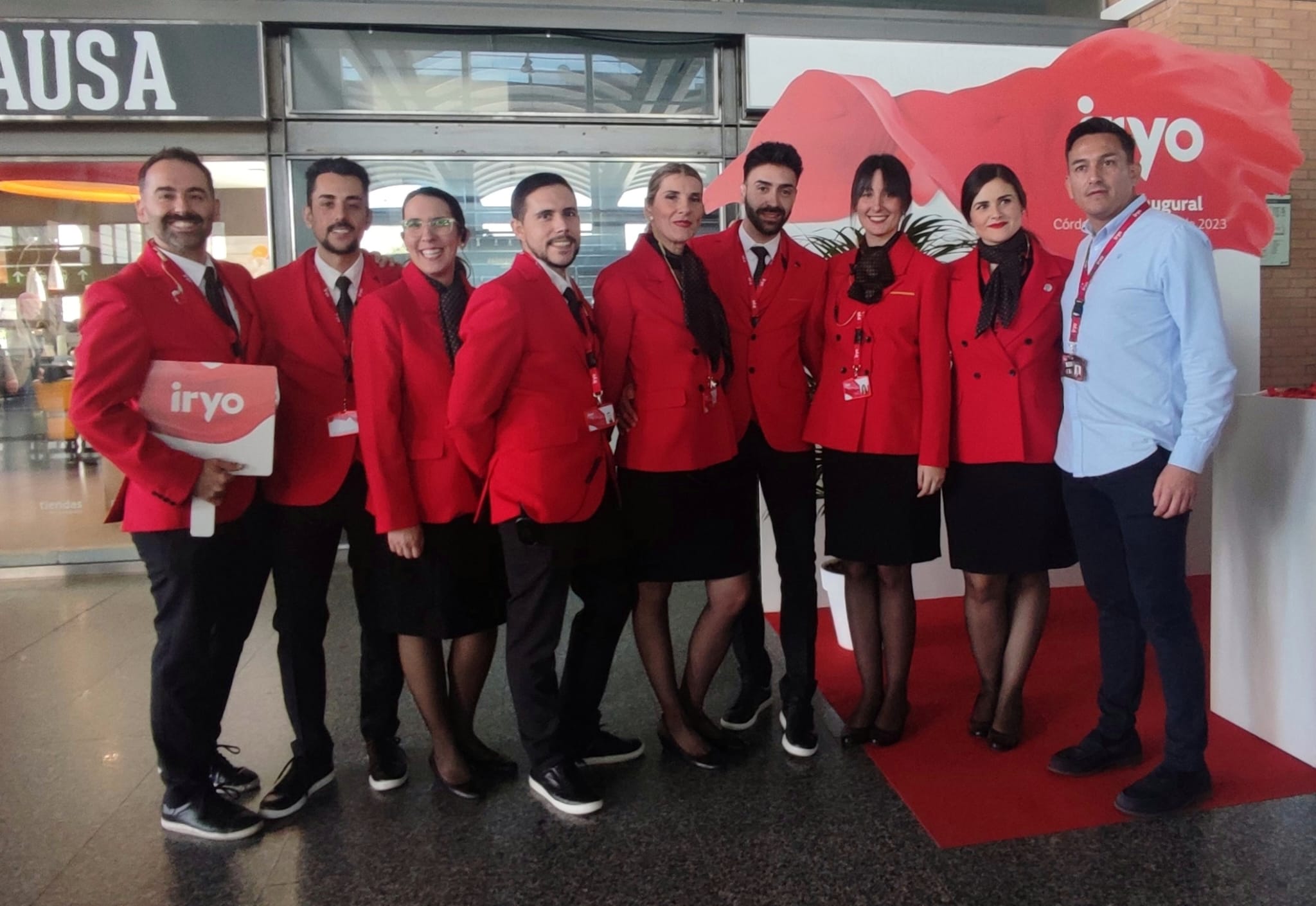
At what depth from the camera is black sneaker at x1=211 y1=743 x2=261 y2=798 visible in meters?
2.55

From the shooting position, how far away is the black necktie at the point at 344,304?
2320 millimetres

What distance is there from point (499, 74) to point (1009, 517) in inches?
164

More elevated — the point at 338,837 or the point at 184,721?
the point at 184,721

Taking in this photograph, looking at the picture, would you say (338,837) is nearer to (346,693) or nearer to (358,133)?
(346,693)

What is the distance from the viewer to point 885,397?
8.22 feet

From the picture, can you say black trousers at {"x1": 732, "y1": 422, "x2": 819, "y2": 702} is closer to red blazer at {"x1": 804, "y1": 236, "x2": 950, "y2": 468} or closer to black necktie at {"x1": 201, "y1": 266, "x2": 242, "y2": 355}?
red blazer at {"x1": 804, "y1": 236, "x2": 950, "y2": 468}

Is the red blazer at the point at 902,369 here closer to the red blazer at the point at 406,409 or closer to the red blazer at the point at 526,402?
the red blazer at the point at 526,402

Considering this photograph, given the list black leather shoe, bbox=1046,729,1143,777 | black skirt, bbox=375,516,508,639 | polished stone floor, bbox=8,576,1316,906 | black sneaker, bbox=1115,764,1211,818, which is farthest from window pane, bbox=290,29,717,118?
black sneaker, bbox=1115,764,1211,818

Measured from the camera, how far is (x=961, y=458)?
2580 mm

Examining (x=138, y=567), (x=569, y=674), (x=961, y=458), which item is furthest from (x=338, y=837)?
(x=138, y=567)

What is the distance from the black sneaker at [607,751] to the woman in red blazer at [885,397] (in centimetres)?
65

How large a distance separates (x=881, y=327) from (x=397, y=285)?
131 centimetres

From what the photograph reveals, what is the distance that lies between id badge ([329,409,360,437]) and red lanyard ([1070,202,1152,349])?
189 centimetres

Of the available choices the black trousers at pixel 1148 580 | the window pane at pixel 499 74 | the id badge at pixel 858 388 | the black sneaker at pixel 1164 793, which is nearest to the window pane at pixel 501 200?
the window pane at pixel 499 74
